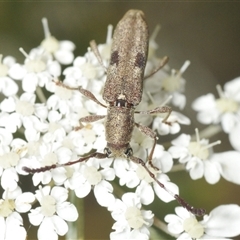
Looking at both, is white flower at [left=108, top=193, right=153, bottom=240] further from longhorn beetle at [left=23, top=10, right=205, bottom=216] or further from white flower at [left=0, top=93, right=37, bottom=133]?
white flower at [left=0, top=93, right=37, bottom=133]

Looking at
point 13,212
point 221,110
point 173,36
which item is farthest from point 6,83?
point 173,36

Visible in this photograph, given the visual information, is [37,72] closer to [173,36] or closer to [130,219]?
[130,219]

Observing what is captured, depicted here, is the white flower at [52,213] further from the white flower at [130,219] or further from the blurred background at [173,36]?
the blurred background at [173,36]

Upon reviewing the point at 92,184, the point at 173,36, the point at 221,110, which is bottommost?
the point at 92,184

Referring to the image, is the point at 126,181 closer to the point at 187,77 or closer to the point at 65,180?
the point at 65,180

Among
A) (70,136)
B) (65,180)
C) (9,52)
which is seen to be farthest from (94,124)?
(9,52)

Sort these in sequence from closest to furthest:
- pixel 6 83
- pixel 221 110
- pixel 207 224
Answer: pixel 207 224 < pixel 6 83 < pixel 221 110

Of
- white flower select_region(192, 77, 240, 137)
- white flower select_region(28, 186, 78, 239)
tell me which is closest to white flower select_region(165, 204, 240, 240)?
white flower select_region(28, 186, 78, 239)
